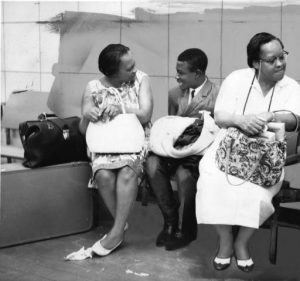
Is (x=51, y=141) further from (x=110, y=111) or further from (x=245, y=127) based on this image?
(x=245, y=127)

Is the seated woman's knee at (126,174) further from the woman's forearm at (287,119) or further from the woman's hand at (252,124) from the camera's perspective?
the woman's forearm at (287,119)

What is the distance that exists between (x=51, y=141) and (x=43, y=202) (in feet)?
1.41

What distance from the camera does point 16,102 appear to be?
614cm

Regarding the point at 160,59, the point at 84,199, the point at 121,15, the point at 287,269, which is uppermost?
the point at 121,15

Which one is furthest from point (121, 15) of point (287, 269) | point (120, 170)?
point (287, 269)

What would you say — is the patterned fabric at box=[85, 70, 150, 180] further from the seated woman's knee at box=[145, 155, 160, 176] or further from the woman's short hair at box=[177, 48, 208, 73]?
the woman's short hair at box=[177, 48, 208, 73]

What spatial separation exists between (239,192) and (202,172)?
10.5 inches

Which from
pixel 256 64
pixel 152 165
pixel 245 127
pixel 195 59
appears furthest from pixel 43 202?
pixel 256 64

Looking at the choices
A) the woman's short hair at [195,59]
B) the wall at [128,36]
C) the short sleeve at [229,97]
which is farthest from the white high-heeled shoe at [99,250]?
the wall at [128,36]

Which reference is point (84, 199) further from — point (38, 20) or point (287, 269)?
point (38, 20)

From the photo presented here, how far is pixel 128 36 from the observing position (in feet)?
18.3

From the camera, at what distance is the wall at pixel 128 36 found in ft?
15.8

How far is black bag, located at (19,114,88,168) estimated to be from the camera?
4312mm

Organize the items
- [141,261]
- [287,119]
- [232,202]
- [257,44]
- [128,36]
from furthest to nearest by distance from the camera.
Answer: [128,36] < [141,261] < [257,44] < [287,119] < [232,202]
